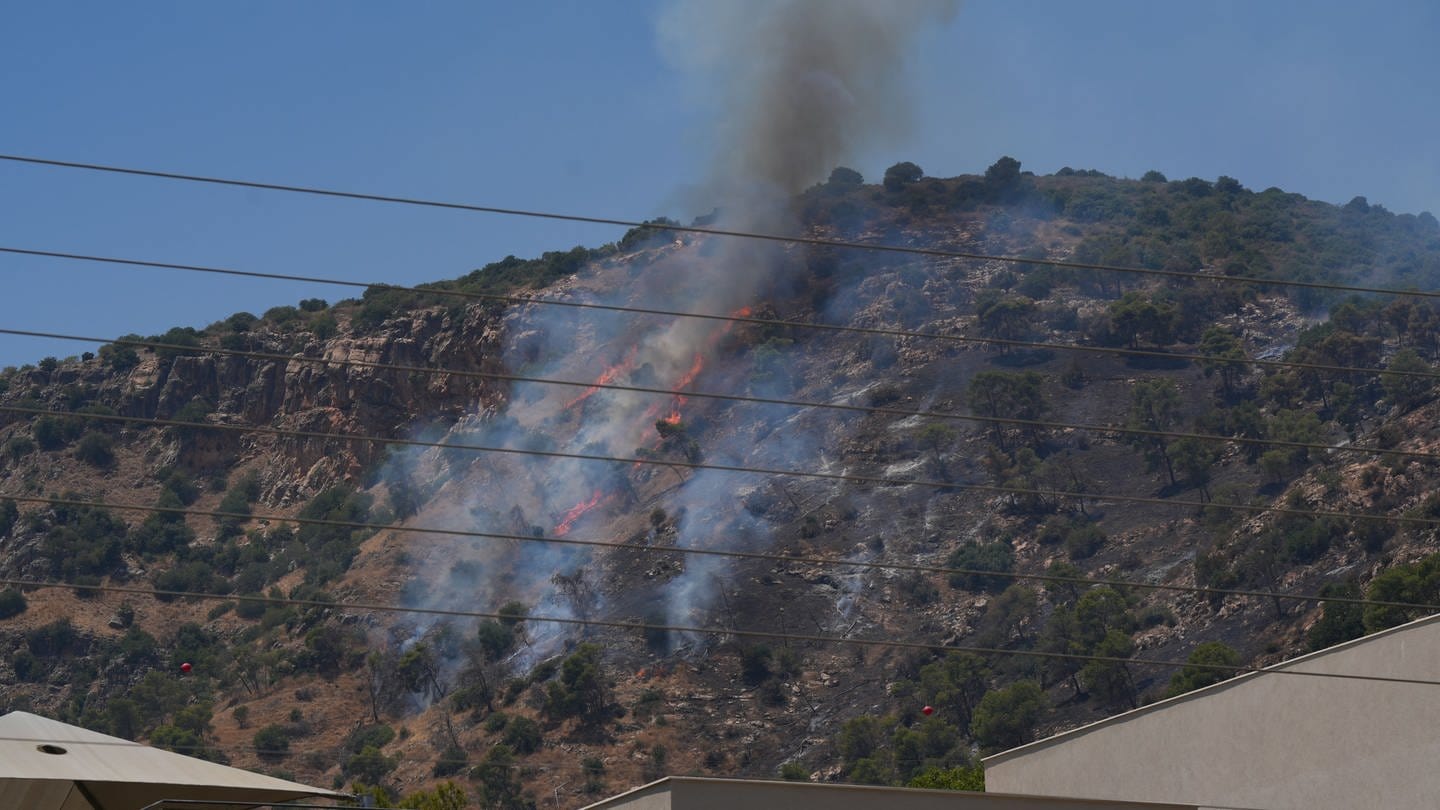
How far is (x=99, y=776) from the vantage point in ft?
55.1

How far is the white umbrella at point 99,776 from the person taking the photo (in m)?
16.6

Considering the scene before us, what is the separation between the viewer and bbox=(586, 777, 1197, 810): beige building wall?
18.4 meters

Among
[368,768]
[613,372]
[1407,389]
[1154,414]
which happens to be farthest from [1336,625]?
[613,372]

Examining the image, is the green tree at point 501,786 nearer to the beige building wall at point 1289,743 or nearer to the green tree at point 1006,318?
the green tree at point 1006,318

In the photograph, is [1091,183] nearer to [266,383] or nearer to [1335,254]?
[1335,254]

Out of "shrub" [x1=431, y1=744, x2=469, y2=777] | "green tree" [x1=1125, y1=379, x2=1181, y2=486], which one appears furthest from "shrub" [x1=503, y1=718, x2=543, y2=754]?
"green tree" [x1=1125, y1=379, x2=1181, y2=486]

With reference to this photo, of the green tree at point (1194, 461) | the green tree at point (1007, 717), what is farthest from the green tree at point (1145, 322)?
the green tree at point (1007, 717)

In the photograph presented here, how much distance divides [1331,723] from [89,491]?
135342 mm

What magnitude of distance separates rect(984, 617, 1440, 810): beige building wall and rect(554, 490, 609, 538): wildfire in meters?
114

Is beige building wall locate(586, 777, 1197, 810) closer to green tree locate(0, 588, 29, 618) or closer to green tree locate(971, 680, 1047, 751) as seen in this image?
green tree locate(971, 680, 1047, 751)

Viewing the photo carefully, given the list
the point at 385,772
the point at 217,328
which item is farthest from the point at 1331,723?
the point at 217,328

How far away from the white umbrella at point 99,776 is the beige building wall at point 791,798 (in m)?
3.37

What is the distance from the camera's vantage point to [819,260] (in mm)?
163625

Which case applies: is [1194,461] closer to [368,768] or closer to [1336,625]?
[1336,625]
